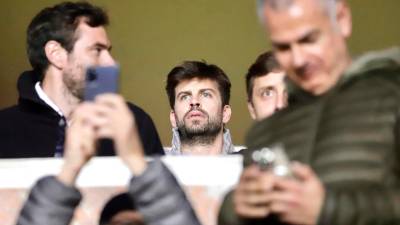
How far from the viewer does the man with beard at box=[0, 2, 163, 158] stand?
1.97 metres

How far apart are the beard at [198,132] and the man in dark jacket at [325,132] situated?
1.19 metres

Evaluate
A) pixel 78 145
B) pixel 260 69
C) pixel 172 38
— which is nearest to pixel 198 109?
pixel 260 69

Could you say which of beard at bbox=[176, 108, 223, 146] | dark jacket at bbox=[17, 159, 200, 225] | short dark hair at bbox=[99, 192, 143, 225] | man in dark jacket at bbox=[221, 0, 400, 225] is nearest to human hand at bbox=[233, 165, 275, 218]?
man in dark jacket at bbox=[221, 0, 400, 225]

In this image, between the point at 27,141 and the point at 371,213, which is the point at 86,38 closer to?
the point at 27,141

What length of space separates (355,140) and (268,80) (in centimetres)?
107

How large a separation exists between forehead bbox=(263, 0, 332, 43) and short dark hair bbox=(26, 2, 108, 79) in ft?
3.81

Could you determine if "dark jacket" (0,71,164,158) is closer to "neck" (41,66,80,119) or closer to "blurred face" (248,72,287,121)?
"neck" (41,66,80,119)

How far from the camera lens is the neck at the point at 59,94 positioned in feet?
6.73

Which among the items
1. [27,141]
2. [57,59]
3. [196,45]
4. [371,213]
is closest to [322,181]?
[371,213]

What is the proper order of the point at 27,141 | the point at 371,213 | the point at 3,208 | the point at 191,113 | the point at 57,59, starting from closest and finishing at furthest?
the point at 371,213
the point at 3,208
the point at 27,141
the point at 57,59
the point at 191,113

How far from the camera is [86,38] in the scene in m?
2.07

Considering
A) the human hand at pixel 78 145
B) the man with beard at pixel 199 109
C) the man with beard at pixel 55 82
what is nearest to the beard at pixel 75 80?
the man with beard at pixel 55 82

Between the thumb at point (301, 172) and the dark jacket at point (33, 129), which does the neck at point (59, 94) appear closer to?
the dark jacket at point (33, 129)

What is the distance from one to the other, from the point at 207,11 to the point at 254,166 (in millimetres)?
2378
